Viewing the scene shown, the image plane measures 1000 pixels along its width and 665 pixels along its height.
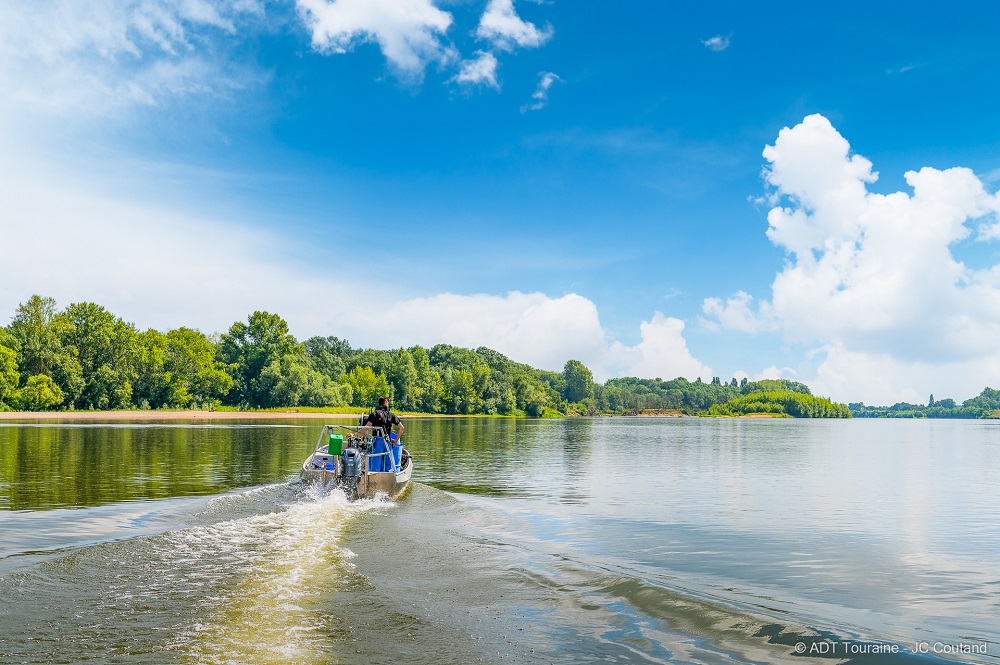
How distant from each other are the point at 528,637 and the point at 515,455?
36.6 metres

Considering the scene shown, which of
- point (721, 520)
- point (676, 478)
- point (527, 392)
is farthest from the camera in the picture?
point (527, 392)

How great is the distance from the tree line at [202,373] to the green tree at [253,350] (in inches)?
9.2

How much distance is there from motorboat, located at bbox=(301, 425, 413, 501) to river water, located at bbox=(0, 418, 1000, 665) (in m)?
0.49

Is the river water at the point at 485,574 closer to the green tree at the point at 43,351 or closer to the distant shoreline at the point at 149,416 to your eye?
the distant shoreline at the point at 149,416

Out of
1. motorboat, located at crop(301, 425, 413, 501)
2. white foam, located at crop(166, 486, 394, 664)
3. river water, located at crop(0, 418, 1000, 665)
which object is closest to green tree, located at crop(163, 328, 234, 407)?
river water, located at crop(0, 418, 1000, 665)

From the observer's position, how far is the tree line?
107750 mm

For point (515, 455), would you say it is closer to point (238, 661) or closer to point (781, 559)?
point (781, 559)

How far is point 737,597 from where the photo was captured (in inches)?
459

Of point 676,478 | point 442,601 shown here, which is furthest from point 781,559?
point 676,478

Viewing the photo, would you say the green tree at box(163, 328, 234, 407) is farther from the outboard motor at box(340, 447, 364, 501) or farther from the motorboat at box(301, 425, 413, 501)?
the outboard motor at box(340, 447, 364, 501)

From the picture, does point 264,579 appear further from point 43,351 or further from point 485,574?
point 43,351

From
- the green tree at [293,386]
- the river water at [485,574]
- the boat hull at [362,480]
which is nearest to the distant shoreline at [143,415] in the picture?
the green tree at [293,386]

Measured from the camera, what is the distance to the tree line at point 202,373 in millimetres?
107750

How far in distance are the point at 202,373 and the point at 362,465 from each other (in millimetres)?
125600
